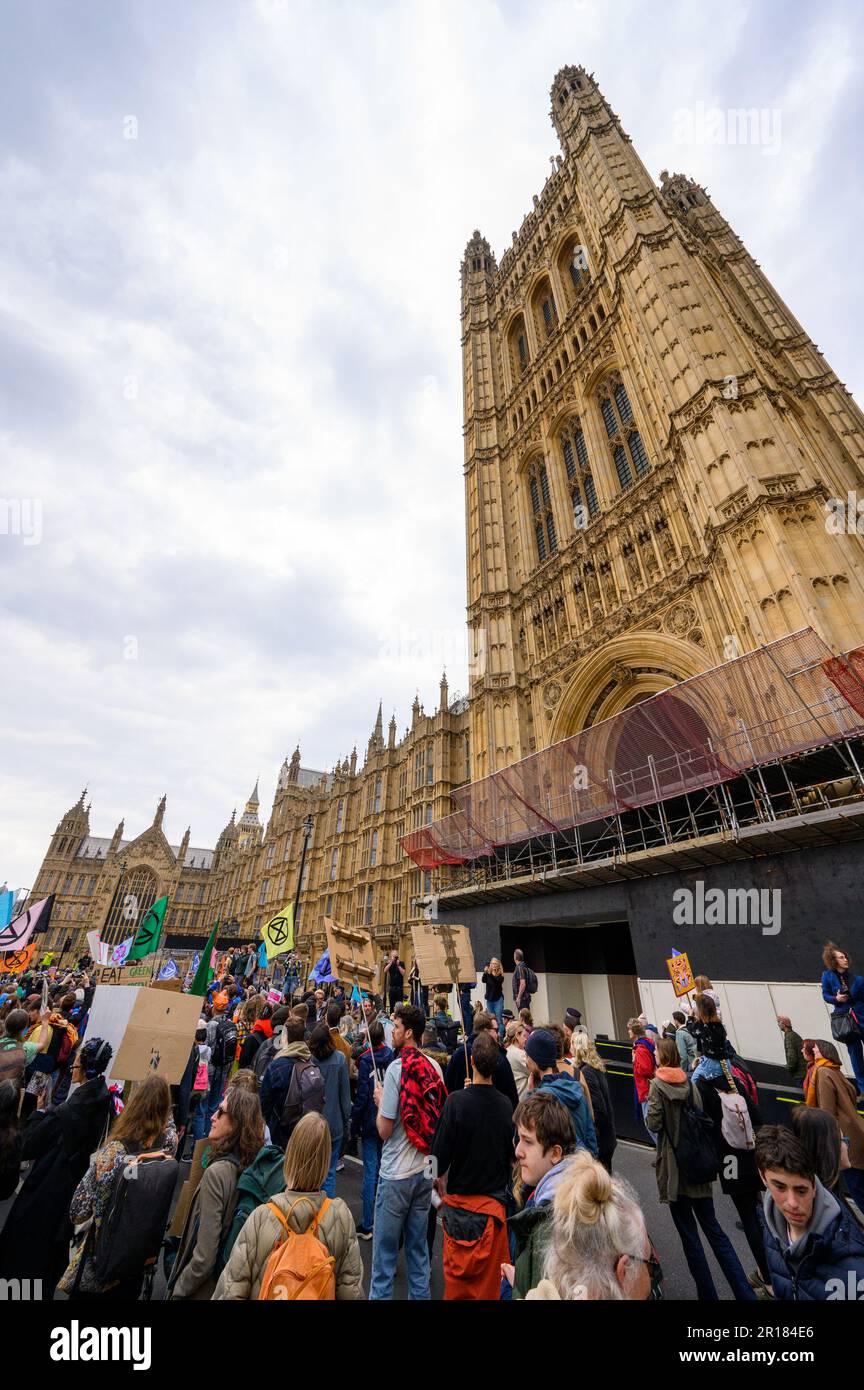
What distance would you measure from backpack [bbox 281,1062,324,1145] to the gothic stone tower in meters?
12.9

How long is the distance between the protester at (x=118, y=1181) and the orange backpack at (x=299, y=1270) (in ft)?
3.51

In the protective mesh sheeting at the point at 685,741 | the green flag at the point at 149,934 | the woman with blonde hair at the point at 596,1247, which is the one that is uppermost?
the protective mesh sheeting at the point at 685,741

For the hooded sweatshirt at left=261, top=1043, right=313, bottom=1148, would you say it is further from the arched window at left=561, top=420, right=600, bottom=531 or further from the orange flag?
the arched window at left=561, top=420, right=600, bottom=531

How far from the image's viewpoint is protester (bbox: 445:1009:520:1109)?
389cm

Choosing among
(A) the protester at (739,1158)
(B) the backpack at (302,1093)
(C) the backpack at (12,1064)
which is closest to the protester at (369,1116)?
(B) the backpack at (302,1093)

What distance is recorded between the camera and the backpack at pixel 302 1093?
459cm

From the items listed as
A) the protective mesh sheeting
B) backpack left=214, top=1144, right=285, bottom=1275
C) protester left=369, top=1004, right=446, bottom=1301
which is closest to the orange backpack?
backpack left=214, top=1144, right=285, bottom=1275

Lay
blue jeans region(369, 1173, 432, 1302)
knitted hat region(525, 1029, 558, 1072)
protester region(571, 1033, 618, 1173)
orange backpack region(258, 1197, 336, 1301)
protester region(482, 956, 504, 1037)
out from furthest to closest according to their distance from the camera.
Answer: protester region(482, 956, 504, 1037) → protester region(571, 1033, 618, 1173) → knitted hat region(525, 1029, 558, 1072) → blue jeans region(369, 1173, 432, 1302) → orange backpack region(258, 1197, 336, 1301)

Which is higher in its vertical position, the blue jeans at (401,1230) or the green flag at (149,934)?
the green flag at (149,934)

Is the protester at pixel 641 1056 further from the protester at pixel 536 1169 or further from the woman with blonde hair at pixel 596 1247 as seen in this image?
the woman with blonde hair at pixel 596 1247

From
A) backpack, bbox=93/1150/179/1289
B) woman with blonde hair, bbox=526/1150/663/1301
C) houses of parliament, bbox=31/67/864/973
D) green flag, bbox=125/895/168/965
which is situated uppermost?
houses of parliament, bbox=31/67/864/973

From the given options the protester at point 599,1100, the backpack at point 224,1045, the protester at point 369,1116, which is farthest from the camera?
the backpack at point 224,1045

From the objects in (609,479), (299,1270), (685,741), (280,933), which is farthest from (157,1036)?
(609,479)
